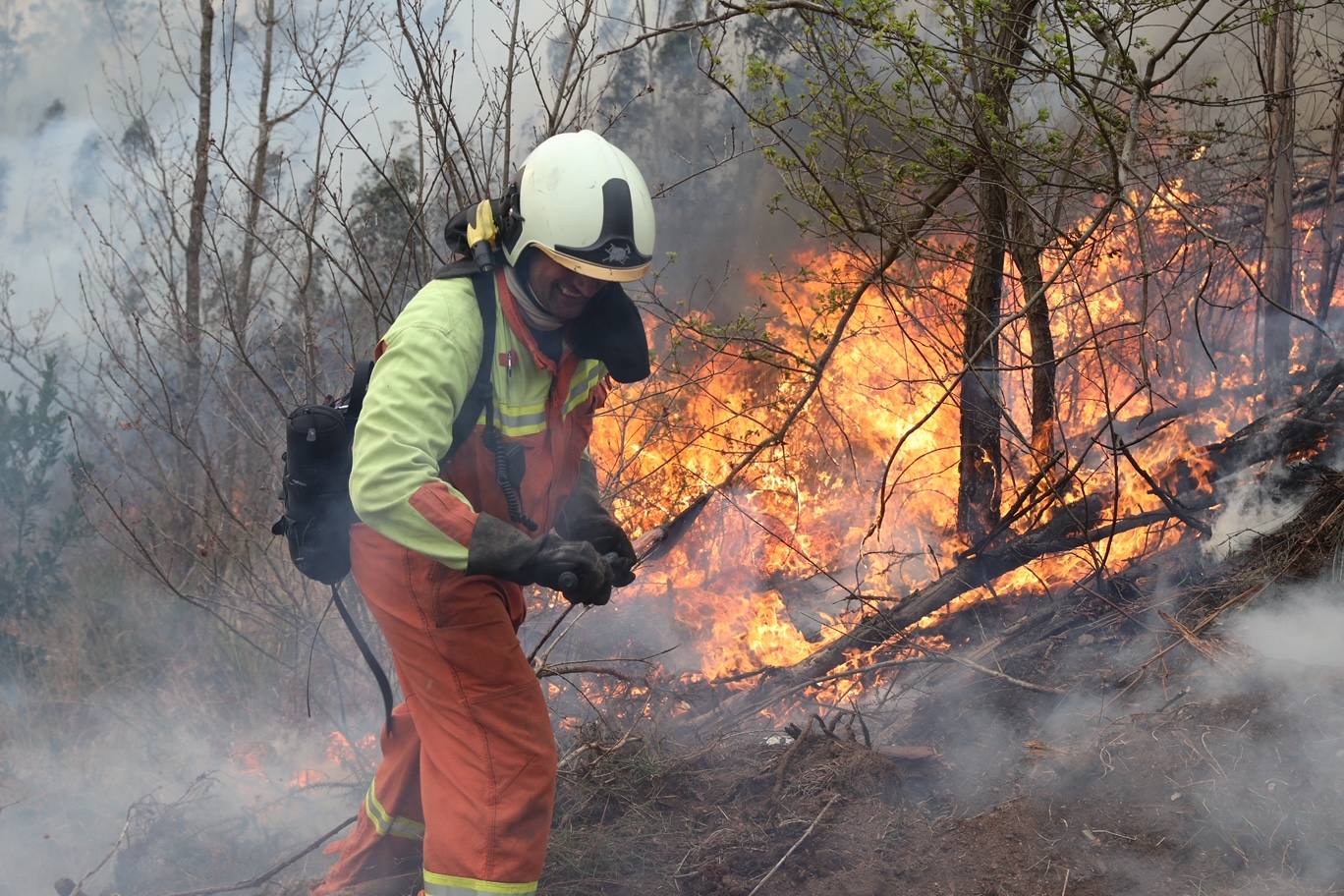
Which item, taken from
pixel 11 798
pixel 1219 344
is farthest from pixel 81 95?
pixel 1219 344

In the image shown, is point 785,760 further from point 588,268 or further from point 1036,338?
point 1036,338

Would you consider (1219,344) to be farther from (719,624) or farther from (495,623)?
(495,623)

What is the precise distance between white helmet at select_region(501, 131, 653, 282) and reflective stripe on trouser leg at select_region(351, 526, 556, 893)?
34.7 inches

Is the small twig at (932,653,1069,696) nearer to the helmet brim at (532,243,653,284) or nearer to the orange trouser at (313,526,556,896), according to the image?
the orange trouser at (313,526,556,896)

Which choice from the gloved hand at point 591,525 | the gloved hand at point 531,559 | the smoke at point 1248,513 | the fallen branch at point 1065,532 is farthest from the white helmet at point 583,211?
the smoke at point 1248,513

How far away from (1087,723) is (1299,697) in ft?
2.37

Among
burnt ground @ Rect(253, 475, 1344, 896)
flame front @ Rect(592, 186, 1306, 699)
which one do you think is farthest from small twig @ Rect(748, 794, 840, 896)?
flame front @ Rect(592, 186, 1306, 699)

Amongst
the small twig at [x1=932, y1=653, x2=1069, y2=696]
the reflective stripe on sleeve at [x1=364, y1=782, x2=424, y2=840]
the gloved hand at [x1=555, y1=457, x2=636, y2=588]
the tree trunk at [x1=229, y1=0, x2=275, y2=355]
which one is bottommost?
the small twig at [x1=932, y1=653, x2=1069, y2=696]

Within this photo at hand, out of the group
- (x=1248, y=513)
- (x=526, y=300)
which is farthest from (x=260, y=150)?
(x=1248, y=513)

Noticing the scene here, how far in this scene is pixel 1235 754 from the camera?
351cm

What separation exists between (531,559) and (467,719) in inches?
22.8

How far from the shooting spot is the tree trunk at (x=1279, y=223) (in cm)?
596

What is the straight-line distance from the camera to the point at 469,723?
280 centimetres

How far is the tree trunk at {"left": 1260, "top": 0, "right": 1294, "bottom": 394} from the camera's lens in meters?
5.96
